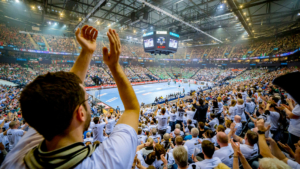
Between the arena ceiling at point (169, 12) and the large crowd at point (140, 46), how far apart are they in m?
3.15

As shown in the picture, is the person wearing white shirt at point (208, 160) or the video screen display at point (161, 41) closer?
the person wearing white shirt at point (208, 160)

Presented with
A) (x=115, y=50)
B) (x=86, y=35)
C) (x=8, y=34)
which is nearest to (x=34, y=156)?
(x=115, y=50)

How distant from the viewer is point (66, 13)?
19547mm

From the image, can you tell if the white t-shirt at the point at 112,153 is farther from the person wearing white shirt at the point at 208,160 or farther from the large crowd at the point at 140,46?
the large crowd at the point at 140,46

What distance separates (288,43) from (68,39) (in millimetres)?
50890

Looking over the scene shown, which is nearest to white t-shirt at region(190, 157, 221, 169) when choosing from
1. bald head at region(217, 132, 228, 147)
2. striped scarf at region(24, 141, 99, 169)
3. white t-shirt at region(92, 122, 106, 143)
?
bald head at region(217, 132, 228, 147)

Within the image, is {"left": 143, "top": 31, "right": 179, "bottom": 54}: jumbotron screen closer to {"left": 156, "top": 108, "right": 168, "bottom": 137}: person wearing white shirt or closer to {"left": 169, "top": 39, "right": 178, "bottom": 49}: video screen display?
{"left": 169, "top": 39, "right": 178, "bottom": 49}: video screen display

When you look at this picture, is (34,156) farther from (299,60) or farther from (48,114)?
(299,60)

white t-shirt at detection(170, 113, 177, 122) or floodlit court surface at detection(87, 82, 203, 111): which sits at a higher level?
white t-shirt at detection(170, 113, 177, 122)

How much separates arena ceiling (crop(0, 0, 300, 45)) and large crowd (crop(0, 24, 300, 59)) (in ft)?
10.3

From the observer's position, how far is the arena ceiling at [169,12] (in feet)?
47.5

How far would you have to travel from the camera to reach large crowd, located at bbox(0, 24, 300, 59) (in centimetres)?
2480

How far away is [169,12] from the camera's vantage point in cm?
2027

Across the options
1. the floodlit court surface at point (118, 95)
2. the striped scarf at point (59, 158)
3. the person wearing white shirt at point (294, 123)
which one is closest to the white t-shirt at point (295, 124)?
the person wearing white shirt at point (294, 123)
